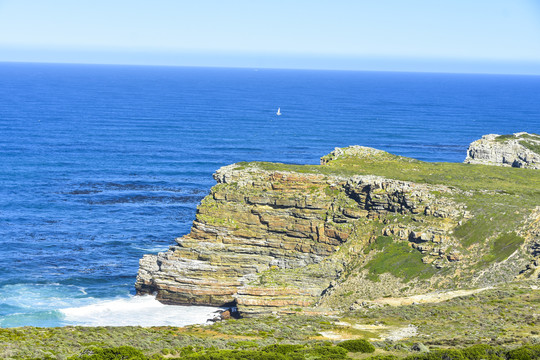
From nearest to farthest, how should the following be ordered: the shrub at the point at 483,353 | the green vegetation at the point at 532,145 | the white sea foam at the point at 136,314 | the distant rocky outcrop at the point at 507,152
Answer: the shrub at the point at 483,353 < the white sea foam at the point at 136,314 < the distant rocky outcrop at the point at 507,152 < the green vegetation at the point at 532,145

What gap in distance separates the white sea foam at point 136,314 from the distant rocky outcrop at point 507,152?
5337 cm

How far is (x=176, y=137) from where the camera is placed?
525 ft

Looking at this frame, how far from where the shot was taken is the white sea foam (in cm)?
6328

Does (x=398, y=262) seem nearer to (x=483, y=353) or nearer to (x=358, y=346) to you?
(x=358, y=346)

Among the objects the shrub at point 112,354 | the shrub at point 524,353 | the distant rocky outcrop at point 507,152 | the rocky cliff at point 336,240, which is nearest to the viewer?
the shrub at point 524,353

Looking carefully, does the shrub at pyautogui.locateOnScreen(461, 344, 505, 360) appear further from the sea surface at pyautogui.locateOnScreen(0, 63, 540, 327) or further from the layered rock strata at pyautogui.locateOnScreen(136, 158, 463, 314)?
the sea surface at pyautogui.locateOnScreen(0, 63, 540, 327)

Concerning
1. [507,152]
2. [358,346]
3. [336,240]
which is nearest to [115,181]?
[336,240]

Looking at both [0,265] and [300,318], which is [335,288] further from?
[0,265]

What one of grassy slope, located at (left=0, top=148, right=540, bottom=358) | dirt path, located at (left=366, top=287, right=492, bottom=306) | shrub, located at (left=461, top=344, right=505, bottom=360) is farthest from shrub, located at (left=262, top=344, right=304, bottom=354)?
dirt path, located at (left=366, top=287, right=492, bottom=306)

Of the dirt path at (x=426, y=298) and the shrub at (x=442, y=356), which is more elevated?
the shrub at (x=442, y=356)

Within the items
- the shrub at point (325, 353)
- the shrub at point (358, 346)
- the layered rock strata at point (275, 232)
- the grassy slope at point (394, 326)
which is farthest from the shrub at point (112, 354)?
the layered rock strata at point (275, 232)

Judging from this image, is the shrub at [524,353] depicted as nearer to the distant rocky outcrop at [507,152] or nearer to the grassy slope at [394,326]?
the grassy slope at [394,326]

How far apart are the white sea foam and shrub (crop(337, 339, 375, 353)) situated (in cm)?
2456

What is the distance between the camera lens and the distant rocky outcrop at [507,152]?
96188 mm
